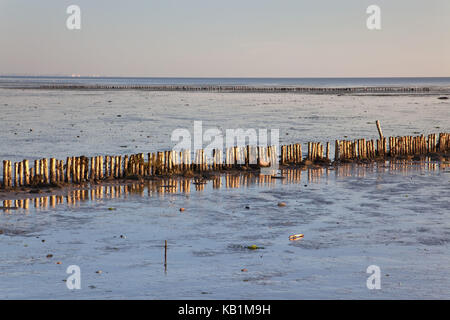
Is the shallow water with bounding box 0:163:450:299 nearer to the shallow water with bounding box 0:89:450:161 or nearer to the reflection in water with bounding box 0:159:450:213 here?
the reflection in water with bounding box 0:159:450:213

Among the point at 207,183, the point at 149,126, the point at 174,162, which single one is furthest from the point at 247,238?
the point at 149,126

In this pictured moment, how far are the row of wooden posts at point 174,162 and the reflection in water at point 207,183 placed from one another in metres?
0.98

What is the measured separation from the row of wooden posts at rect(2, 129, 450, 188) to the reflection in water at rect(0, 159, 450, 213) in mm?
983

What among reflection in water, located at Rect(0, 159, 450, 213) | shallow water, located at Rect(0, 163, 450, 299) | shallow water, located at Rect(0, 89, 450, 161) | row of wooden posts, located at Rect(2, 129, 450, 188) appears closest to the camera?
shallow water, located at Rect(0, 163, 450, 299)

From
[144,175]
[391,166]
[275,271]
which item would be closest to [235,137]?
[391,166]

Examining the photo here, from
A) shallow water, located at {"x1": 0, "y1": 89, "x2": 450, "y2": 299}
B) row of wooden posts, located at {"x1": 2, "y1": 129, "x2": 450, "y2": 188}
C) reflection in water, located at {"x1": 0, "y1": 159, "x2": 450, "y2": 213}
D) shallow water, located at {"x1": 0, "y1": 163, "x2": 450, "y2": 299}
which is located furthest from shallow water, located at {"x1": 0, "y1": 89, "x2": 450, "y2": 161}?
shallow water, located at {"x1": 0, "y1": 163, "x2": 450, "y2": 299}

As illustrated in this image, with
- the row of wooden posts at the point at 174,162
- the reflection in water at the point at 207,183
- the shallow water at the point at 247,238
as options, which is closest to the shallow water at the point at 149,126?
the row of wooden posts at the point at 174,162

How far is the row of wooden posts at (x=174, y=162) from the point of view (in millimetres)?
23703

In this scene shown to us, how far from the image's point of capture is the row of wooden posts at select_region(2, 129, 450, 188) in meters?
23.7

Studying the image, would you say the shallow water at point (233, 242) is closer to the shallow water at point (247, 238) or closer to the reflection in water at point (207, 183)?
the shallow water at point (247, 238)
